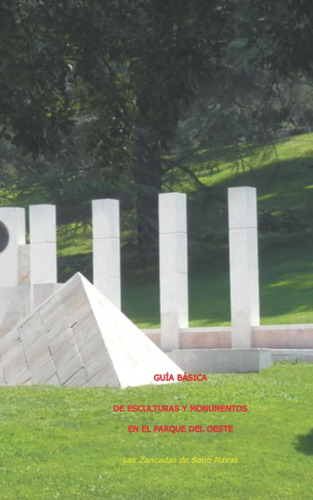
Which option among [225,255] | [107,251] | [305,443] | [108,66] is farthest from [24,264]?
[108,66]

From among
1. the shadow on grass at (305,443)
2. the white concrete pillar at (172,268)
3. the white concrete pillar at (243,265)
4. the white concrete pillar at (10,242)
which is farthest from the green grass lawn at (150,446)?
the white concrete pillar at (10,242)

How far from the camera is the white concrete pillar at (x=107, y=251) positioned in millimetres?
24016

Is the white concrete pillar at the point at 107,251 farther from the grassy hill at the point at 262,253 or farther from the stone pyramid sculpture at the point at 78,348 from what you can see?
the stone pyramid sculpture at the point at 78,348

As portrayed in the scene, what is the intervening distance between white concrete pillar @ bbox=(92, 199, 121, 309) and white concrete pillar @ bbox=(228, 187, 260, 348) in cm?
282

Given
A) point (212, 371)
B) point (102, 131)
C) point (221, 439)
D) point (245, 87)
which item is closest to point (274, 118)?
point (245, 87)

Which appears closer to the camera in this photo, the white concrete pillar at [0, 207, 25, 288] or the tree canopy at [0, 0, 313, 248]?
the tree canopy at [0, 0, 313, 248]

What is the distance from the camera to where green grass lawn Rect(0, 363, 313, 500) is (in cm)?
1079

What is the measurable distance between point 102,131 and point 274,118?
28035 mm

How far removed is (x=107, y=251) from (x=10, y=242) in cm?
206

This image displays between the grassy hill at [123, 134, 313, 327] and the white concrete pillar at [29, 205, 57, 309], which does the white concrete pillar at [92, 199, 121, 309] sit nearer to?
the white concrete pillar at [29, 205, 57, 309]

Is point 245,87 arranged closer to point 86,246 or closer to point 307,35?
point 86,246

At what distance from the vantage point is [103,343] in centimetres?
1421

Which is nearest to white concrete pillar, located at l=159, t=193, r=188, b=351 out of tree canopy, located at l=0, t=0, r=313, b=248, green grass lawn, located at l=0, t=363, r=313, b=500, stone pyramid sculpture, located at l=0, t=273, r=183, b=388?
stone pyramid sculpture, located at l=0, t=273, r=183, b=388

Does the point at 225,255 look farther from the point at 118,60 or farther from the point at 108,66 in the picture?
the point at 108,66
